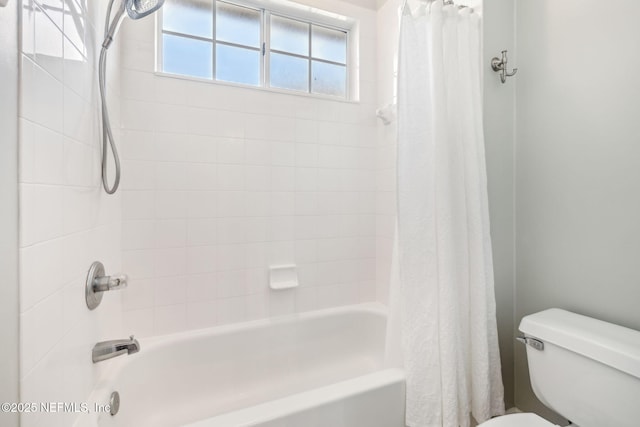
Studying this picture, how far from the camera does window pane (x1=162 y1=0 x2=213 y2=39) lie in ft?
5.30

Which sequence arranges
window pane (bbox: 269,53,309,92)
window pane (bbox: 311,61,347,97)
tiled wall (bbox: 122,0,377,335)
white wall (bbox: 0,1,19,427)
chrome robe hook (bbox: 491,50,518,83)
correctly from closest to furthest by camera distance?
white wall (bbox: 0,1,19,427), chrome robe hook (bbox: 491,50,518,83), tiled wall (bbox: 122,0,377,335), window pane (bbox: 269,53,309,92), window pane (bbox: 311,61,347,97)

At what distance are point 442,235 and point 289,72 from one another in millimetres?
1415

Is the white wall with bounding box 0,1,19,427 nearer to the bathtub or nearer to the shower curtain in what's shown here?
the bathtub

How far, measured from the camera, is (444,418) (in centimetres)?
113

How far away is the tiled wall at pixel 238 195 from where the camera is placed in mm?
1478

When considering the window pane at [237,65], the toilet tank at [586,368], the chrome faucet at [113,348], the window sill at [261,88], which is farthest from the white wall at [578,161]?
the chrome faucet at [113,348]

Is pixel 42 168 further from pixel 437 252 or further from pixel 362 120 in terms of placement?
pixel 362 120

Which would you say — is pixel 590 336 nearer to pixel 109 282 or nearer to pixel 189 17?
pixel 109 282

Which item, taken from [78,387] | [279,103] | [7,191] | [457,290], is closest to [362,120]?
[279,103]

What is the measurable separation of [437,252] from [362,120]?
1.13 metres

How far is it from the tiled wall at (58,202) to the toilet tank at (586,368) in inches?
60.7

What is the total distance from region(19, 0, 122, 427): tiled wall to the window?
51 centimetres

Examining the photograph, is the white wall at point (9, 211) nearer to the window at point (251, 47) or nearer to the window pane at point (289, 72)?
the window at point (251, 47)

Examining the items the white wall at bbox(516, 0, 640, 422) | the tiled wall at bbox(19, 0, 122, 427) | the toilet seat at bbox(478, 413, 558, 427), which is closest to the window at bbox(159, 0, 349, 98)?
the tiled wall at bbox(19, 0, 122, 427)
